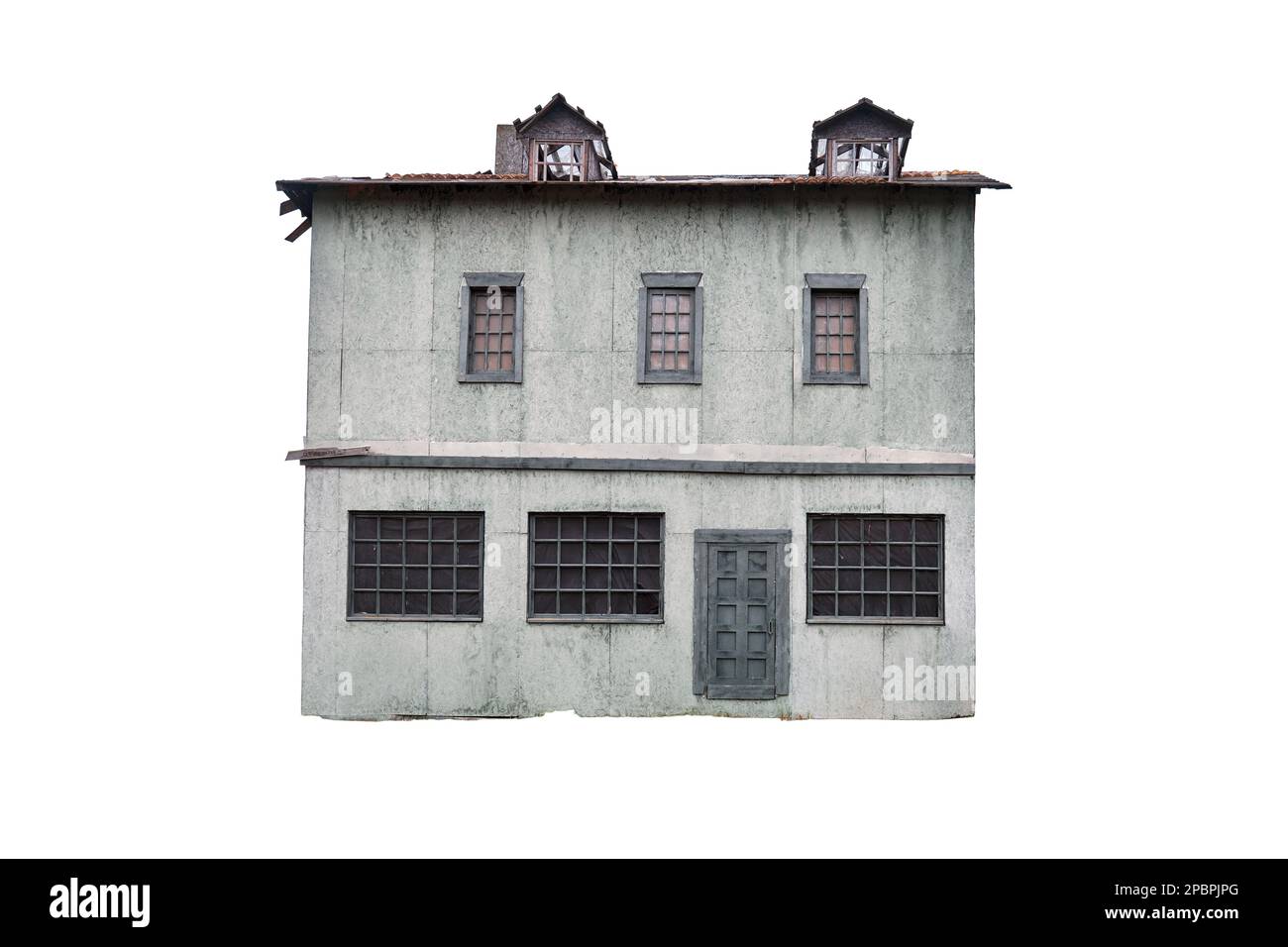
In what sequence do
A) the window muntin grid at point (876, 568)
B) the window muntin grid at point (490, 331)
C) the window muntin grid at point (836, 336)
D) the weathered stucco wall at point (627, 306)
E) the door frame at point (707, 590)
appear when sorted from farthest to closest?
the window muntin grid at point (490, 331) → the window muntin grid at point (836, 336) → the weathered stucco wall at point (627, 306) → the window muntin grid at point (876, 568) → the door frame at point (707, 590)

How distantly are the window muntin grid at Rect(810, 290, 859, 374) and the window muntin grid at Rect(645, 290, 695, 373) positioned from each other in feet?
5.73

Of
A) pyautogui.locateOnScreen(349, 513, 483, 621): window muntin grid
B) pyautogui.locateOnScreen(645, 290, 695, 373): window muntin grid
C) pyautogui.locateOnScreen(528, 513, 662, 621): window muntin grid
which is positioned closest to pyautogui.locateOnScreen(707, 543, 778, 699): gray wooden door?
pyautogui.locateOnScreen(528, 513, 662, 621): window muntin grid

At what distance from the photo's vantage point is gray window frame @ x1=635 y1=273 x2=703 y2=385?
43.6 feet

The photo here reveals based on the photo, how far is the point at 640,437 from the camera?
13.3 metres

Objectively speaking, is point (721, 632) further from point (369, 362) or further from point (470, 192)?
point (470, 192)

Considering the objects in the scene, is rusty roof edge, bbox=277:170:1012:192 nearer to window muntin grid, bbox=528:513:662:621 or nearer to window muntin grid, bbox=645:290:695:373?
window muntin grid, bbox=645:290:695:373

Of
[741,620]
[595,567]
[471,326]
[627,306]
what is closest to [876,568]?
[741,620]

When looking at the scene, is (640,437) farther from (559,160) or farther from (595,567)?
(559,160)

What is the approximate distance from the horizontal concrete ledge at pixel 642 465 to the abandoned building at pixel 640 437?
4 cm

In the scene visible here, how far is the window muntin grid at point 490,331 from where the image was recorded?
13.5 metres

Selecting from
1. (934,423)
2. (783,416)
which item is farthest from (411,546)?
(934,423)

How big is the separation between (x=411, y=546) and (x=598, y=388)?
337 cm

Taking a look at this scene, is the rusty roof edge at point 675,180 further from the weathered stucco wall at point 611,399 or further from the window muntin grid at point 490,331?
the window muntin grid at point 490,331

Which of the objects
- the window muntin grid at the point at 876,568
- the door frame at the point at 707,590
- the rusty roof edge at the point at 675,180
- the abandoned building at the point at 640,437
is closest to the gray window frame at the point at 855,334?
the abandoned building at the point at 640,437
